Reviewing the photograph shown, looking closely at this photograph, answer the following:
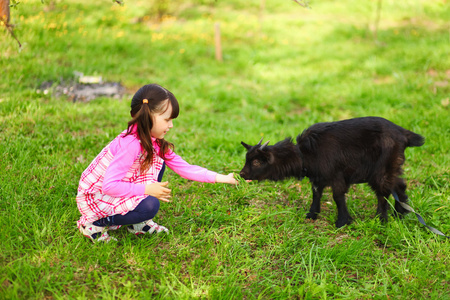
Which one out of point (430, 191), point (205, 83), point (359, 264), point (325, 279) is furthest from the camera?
point (205, 83)

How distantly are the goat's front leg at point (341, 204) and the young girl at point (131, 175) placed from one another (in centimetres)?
168

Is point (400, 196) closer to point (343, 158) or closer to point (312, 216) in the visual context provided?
point (343, 158)

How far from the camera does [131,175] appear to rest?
304cm

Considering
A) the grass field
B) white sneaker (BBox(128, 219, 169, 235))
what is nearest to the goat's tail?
the grass field

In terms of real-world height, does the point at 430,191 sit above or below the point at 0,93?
below

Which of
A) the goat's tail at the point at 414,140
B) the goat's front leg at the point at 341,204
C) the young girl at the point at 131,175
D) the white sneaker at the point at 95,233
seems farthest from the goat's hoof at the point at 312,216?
the white sneaker at the point at 95,233

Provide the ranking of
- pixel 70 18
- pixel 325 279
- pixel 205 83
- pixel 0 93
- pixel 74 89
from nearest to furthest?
1. pixel 325 279
2. pixel 0 93
3. pixel 74 89
4. pixel 205 83
5. pixel 70 18

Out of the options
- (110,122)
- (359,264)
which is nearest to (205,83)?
(110,122)

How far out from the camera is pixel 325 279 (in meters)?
2.76

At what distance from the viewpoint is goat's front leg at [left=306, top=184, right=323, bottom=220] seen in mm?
3646

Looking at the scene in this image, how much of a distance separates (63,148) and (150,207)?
2.30 meters

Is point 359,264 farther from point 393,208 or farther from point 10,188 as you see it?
point 10,188

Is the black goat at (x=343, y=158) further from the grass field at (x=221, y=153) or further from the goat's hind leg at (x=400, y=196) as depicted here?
the grass field at (x=221, y=153)

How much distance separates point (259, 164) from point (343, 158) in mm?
819
